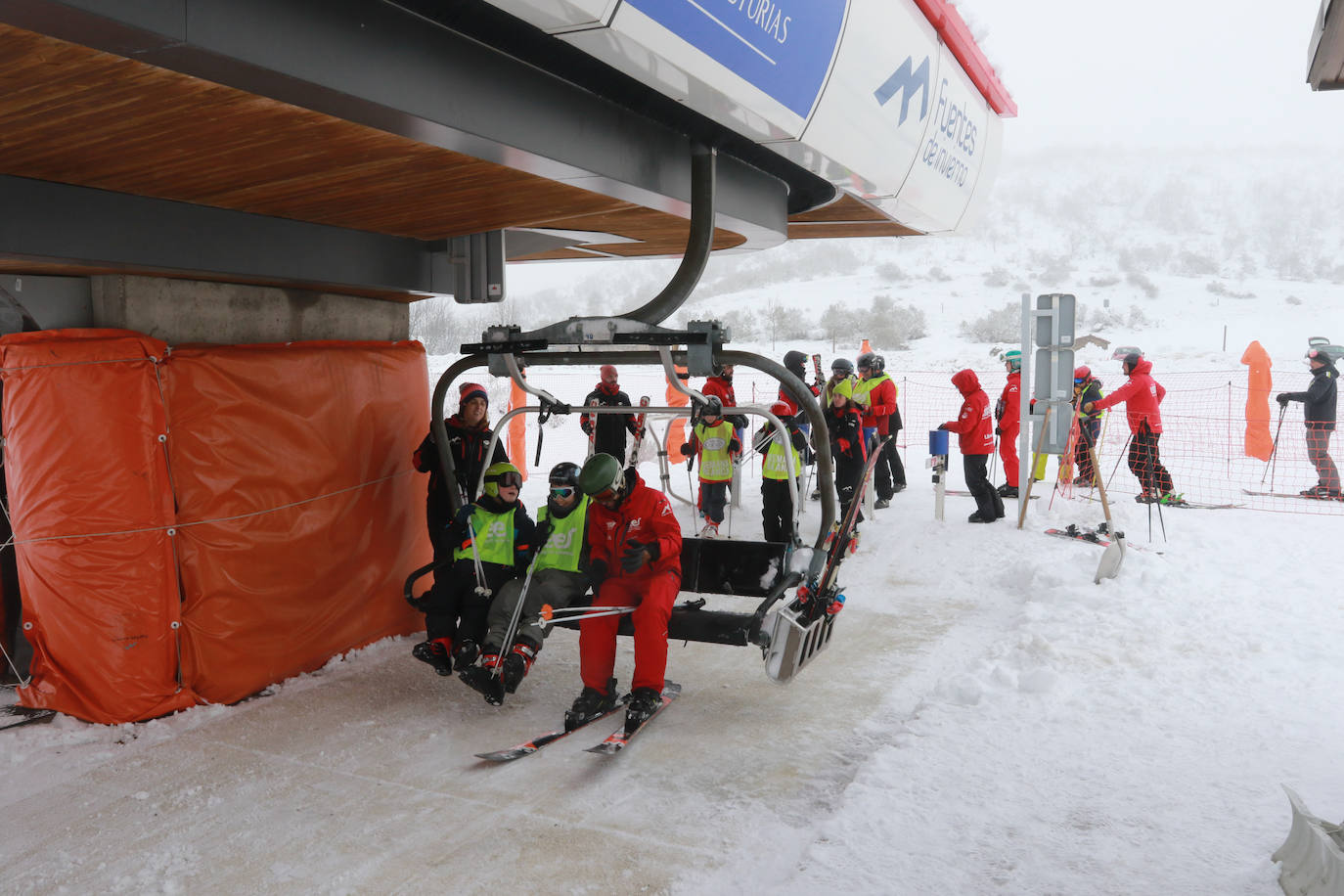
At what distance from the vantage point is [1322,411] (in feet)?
36.4

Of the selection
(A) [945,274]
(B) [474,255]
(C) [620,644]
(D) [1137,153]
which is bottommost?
(C) [620,644]

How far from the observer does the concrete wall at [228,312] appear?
4.76 metres

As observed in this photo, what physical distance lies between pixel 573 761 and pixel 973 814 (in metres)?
1.74

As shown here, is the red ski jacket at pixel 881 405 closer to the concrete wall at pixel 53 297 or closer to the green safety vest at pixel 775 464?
the green safety vest at pixel 775 464

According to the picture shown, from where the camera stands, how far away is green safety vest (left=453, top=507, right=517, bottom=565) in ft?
17.4

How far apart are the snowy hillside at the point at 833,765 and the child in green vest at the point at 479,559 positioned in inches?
15.6

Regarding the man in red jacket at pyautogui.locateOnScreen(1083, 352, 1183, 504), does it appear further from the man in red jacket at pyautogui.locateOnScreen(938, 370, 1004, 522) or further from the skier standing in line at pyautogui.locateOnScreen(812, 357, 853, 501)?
the skier standing in line at pyautogui.locateOnScreen(812, 357, 853, 501)

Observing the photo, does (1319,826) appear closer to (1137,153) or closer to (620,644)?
(620,644)

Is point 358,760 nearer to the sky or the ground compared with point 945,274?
nearer to the ground

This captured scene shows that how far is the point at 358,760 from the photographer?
13.9 feet

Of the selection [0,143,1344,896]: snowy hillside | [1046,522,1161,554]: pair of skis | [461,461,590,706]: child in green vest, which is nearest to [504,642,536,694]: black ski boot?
[461,461,590,706]: child in green vest

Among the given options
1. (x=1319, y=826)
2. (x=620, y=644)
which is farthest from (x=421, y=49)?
(x=620, y=644)

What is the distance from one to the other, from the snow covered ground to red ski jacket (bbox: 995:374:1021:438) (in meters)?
4.24

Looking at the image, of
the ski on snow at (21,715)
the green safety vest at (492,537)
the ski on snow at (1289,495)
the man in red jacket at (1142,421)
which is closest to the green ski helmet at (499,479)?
the green safety vest at (492,537)
